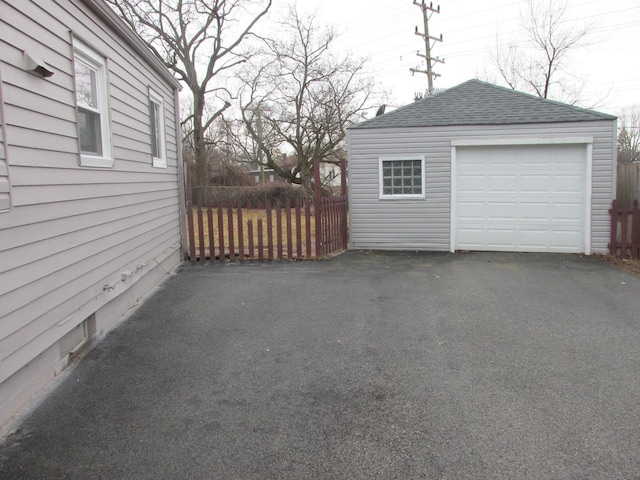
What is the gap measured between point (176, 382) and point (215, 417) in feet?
2.27

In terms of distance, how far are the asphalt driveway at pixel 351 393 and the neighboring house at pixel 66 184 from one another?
333mm

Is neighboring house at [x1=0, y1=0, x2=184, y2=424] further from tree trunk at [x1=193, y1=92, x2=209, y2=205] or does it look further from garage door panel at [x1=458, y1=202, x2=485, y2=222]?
tree trunk at [x1=193, y1=92, x2=209, y2=205]

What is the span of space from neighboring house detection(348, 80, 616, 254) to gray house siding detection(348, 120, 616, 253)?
0.02 metres

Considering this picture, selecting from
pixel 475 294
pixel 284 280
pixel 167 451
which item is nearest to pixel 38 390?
pixel 167 451

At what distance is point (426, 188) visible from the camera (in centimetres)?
980

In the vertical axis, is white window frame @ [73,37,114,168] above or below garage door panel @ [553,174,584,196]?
above

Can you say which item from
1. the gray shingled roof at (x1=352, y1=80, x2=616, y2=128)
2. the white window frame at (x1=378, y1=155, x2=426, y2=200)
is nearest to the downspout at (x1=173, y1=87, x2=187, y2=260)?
the gray shingled roof at (x1=352, y1=80, x2=616, y2=128)

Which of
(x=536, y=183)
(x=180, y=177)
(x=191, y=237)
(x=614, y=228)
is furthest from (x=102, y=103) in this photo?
(x=614, y=228)

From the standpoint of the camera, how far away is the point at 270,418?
3004 millimetres

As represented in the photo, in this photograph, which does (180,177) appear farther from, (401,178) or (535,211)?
(535,211)

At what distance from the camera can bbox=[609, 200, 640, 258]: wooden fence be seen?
8734mm

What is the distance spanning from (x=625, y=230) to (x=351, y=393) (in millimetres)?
7818

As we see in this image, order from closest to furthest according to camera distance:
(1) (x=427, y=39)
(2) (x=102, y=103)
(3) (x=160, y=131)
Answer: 1. (2) (x=102, y=103)
2. (3) (x=160, y=131)
3. (1) (x=427, y=39)

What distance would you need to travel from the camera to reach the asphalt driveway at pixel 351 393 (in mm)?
2527
